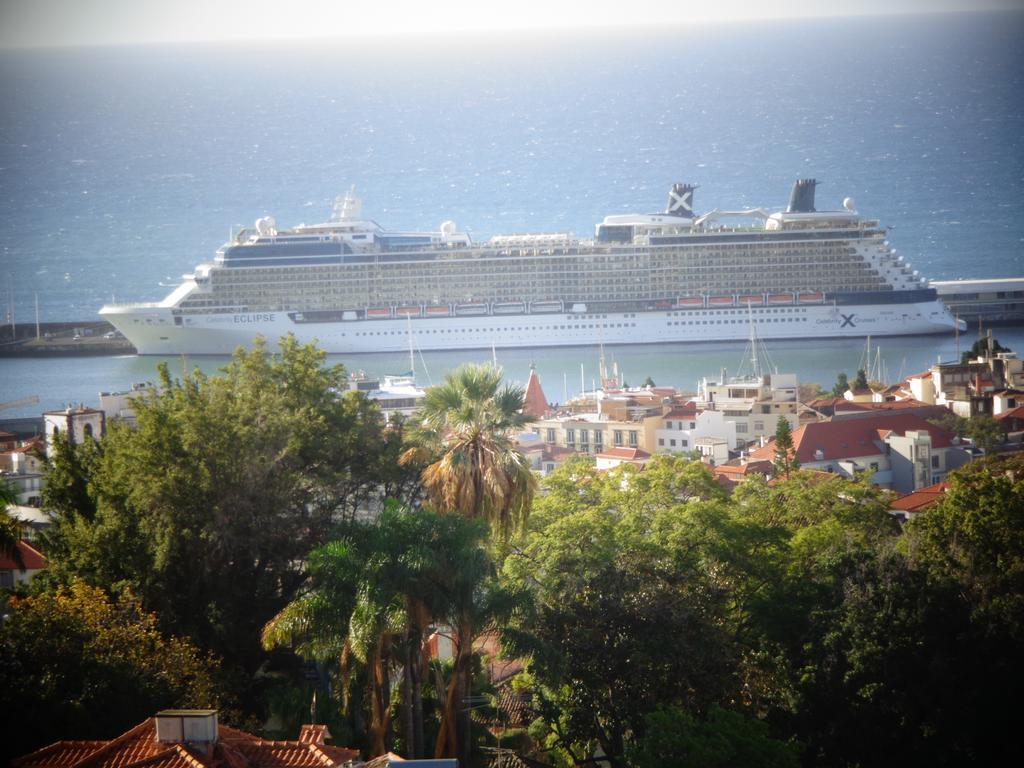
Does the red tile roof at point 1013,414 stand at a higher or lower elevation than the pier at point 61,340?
lower

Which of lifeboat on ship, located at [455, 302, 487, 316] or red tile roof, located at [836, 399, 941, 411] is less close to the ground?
lifeboat on ship, located at [455, 302, 487, 316]

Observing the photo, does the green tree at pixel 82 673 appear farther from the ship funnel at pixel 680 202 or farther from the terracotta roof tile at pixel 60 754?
the ship funnel at pixel 680 202

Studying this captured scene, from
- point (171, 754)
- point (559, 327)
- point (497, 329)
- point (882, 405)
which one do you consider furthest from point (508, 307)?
point (171, 754)

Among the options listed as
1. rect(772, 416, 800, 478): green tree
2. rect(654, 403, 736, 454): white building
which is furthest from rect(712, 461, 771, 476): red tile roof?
rect(654, 403, 736, 454): white building

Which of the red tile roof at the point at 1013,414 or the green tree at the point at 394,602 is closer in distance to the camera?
the green tree at the point at 394,602

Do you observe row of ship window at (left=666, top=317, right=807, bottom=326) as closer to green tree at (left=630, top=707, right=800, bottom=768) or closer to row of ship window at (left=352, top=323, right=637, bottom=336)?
row of ship window at (left=352, top=323, right=637, bottom=336)

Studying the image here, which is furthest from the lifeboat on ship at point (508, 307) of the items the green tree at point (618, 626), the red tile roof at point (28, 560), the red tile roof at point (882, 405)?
the green tree at point (618, 626)

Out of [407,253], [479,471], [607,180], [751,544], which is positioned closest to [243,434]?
[479,471]
